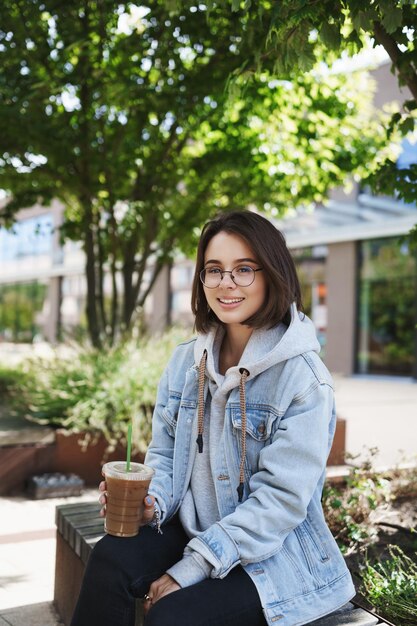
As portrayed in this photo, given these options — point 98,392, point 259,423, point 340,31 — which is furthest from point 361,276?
point 259,423

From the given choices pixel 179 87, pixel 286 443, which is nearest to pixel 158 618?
pixel 286 443

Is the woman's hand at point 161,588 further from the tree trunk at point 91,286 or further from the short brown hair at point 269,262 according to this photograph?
the tree trunk at point 91,286

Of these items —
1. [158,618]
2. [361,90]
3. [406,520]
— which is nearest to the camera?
[158,618]

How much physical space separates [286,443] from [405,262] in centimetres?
1504

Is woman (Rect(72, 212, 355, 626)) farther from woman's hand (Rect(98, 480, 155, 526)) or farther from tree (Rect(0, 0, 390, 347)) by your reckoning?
tree (Rect(0, 0, 390, 347))

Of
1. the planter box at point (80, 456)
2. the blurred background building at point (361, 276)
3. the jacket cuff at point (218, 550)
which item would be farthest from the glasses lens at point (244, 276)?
the blurred background building at point (361, 276)

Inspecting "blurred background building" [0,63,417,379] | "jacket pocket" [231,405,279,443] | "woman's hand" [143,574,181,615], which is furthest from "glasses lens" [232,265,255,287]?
"blurred background building" [0,63,417,379]

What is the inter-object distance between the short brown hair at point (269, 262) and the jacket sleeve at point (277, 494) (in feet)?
0.99

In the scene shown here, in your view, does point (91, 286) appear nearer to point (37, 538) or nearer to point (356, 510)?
point (37, 538)

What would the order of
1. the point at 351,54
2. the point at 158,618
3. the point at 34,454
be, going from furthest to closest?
the point at 34,454, the point at 351,54, the point at 158,618

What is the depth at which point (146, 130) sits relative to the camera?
797 cm

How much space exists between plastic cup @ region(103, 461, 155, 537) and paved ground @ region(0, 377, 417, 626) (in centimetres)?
132

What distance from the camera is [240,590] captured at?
1890 millimetres

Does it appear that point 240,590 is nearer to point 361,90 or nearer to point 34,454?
point 34,454
